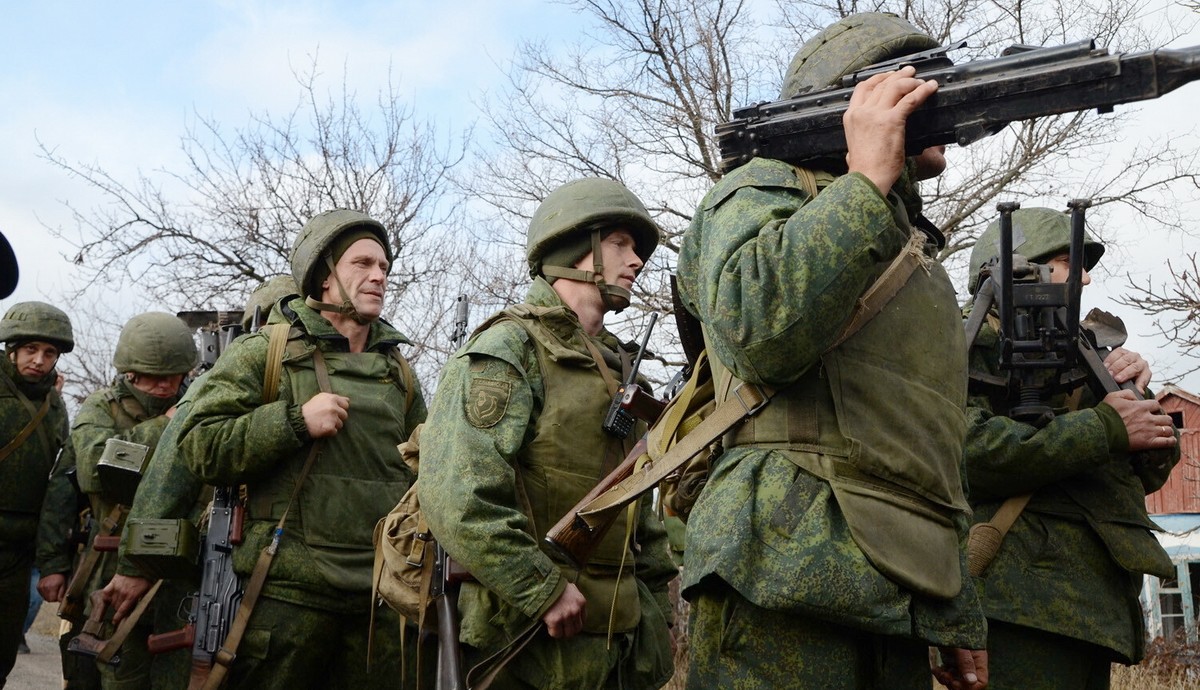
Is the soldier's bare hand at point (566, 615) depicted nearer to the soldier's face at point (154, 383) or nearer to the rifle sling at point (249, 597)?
the rifle sling at point (249, 597)

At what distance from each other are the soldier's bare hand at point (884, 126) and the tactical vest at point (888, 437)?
34 centimetres

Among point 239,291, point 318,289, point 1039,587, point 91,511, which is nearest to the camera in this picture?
point 1039,587

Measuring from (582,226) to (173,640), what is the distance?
2644mm

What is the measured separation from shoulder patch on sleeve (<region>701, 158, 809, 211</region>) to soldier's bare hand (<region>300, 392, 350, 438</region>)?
9.08ft

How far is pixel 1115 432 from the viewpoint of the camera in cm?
461

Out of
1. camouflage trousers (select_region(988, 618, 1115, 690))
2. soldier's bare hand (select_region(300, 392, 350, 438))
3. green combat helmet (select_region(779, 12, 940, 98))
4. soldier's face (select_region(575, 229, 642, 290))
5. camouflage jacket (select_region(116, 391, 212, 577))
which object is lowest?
camouflage trousers (select_region(988, 618, 1115, 690))

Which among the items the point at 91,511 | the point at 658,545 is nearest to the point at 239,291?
the point at 91,511

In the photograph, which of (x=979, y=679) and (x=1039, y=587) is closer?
(x=979, y=679)

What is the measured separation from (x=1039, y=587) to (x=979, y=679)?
1555 millimetres

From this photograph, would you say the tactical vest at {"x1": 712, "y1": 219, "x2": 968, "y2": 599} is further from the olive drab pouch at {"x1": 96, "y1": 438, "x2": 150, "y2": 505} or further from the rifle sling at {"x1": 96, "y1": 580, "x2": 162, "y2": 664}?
the olive drab pouch at {"x1": 96, "y1": 438, "x2": 150, "y2": 505}

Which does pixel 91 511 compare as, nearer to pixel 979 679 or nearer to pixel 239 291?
pixel 979 679

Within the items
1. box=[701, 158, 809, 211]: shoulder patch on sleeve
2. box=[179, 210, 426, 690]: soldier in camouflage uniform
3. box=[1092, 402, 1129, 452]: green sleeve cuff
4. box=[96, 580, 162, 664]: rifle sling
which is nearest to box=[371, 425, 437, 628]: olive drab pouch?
box=[179, 210, 426, 690]: soldier in camouflage uniform

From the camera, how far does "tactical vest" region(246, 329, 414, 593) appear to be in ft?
17.8

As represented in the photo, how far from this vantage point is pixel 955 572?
2.91 m
